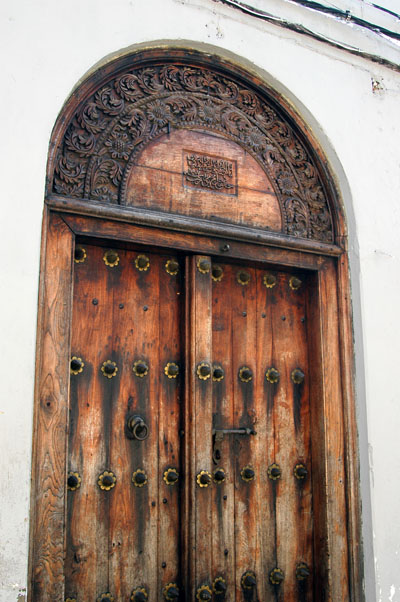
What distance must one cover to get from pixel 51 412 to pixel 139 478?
57 centimetres

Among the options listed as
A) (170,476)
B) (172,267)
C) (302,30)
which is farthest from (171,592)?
(302,30)

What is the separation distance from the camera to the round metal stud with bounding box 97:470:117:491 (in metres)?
2.75

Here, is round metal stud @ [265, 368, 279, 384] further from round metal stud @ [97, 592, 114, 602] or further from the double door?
round metal stud @ [97, 592, 114, 602]

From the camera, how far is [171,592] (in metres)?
2.84

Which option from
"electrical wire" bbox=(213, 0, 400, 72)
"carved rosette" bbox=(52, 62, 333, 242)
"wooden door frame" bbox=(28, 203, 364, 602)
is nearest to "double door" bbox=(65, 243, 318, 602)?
"wooden door frame" bbox=(28, 203, 364, 602)

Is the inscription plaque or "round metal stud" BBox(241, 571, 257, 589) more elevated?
the inscription plaque

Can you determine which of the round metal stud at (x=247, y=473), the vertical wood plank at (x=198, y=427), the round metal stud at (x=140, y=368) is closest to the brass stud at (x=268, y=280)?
the vertical wood plank at (x=198, y=427)

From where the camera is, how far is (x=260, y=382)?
3.24m

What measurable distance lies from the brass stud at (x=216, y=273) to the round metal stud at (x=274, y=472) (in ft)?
3.27

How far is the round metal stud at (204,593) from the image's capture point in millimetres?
2854

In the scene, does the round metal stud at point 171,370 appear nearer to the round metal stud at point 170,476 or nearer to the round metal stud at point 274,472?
the round metal stud at point 170,476

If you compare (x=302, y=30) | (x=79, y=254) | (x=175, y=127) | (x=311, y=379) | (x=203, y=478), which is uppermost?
(x=302, y=30)

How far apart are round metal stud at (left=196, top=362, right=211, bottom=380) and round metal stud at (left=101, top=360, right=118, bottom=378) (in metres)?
0.41

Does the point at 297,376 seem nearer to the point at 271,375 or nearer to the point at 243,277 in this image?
the point at 271,375
